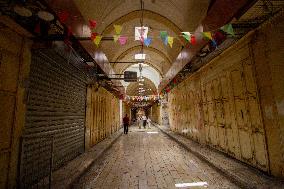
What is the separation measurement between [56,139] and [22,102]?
7.64 ft

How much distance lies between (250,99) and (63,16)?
6.13 metres

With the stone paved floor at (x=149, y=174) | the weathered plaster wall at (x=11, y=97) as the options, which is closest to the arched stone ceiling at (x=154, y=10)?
the weathered plaster wall at (x=11, y=97)

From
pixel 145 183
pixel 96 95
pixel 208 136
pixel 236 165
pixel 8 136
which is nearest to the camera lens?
pixel 8 136

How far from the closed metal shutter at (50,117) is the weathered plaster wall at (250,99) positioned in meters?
5.98

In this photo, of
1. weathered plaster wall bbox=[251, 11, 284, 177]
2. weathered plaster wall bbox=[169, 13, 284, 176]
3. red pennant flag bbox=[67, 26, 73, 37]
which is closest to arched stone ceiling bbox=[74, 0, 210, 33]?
weathered plaster wall bbox=[169, 13, 284, 176]

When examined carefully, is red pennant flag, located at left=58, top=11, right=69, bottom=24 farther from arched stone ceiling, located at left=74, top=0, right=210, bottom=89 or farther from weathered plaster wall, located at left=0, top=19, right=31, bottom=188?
arched stone ceiling, located at left=74, top=0, right=210, bottom=89

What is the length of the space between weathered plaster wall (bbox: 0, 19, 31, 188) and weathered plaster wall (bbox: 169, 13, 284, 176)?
6.48 meters

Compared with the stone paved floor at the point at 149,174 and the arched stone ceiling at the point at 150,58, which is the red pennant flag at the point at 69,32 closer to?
the stone paved floor at the point at 149,174

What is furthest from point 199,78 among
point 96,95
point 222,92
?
point 96,95

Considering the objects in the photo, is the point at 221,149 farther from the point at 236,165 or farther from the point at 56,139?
the point at 56,139

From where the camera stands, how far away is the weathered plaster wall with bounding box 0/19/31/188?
3898 mm

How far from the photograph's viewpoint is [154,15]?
36.5 ft

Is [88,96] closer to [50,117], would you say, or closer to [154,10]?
[50,117]

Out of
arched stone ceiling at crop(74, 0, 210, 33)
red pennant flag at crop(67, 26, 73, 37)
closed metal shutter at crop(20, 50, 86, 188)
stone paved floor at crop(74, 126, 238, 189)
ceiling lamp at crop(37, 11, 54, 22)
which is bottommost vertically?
stone paved floor at crop(74, 126, 238, 189)
